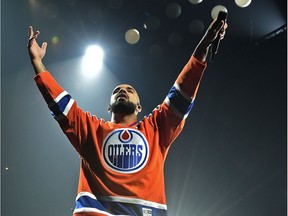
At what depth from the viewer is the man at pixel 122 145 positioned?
146 cm

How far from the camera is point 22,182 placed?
4.00 meters

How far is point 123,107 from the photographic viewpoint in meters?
1.72

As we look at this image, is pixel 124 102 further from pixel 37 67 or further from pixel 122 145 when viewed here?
pixel 37 67

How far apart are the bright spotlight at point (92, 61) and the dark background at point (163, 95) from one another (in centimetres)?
6

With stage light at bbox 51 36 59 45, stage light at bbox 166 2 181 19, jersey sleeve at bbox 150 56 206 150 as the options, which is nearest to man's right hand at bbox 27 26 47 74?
jersey sleeve at bbox 150 56 206 150

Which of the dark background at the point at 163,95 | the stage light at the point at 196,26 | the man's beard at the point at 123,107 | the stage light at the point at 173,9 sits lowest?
the man's beard at the point at 123,107

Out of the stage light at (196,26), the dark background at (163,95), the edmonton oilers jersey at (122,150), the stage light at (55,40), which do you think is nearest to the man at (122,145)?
the edmonton oilers jersey at (122,150)

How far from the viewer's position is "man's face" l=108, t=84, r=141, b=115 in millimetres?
1722

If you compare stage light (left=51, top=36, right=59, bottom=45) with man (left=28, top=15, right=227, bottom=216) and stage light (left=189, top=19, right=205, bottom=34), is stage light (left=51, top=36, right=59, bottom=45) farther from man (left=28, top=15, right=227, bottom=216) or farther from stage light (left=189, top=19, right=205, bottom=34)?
man (left=28, top=15, right=227, bottom=216)

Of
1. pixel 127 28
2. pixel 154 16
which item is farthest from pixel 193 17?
pixel 127 28

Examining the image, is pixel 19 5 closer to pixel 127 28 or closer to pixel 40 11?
pixel 40 11

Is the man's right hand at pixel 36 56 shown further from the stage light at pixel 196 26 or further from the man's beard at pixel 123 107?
the stage light at pixel 196 26

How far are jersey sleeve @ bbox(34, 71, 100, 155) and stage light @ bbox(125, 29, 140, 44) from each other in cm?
242

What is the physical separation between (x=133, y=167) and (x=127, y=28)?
2585mm
